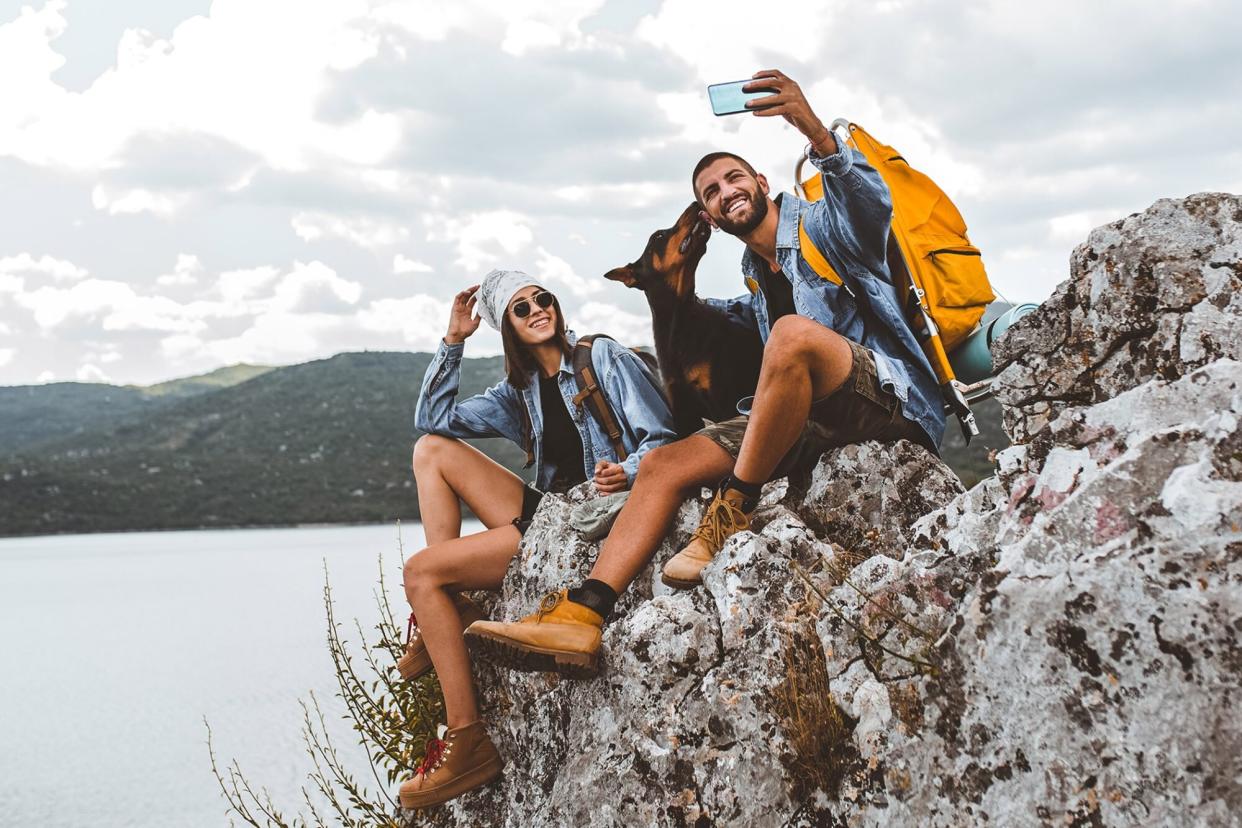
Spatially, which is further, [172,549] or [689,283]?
[172,549]

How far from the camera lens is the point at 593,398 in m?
4.39

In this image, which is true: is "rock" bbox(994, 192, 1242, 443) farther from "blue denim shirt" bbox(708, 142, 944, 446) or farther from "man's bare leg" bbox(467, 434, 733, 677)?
"man's bare leg" bbox(467, 434, 733, 677)

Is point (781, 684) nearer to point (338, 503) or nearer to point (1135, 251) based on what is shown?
point (1135, 251)

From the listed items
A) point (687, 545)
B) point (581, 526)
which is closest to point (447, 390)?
point (581, 526)

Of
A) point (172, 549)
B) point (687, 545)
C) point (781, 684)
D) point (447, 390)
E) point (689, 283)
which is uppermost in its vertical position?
point (689, 283)

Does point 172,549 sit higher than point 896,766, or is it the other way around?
point 896,766

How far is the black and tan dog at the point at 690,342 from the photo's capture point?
4.48 meters

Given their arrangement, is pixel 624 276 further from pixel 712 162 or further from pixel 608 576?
pixel 608 576

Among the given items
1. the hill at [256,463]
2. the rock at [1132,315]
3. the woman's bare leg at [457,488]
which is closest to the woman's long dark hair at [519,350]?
the woman's bare leg at [457,488]

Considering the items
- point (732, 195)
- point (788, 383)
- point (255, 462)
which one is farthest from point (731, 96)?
point (255, 462)

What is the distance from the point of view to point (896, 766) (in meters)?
2.38

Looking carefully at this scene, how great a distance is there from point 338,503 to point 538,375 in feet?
320

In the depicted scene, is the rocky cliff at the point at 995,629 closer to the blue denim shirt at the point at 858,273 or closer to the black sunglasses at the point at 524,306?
the blue denim shirt at the point at 858,273

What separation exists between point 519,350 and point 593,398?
1.53 ft
